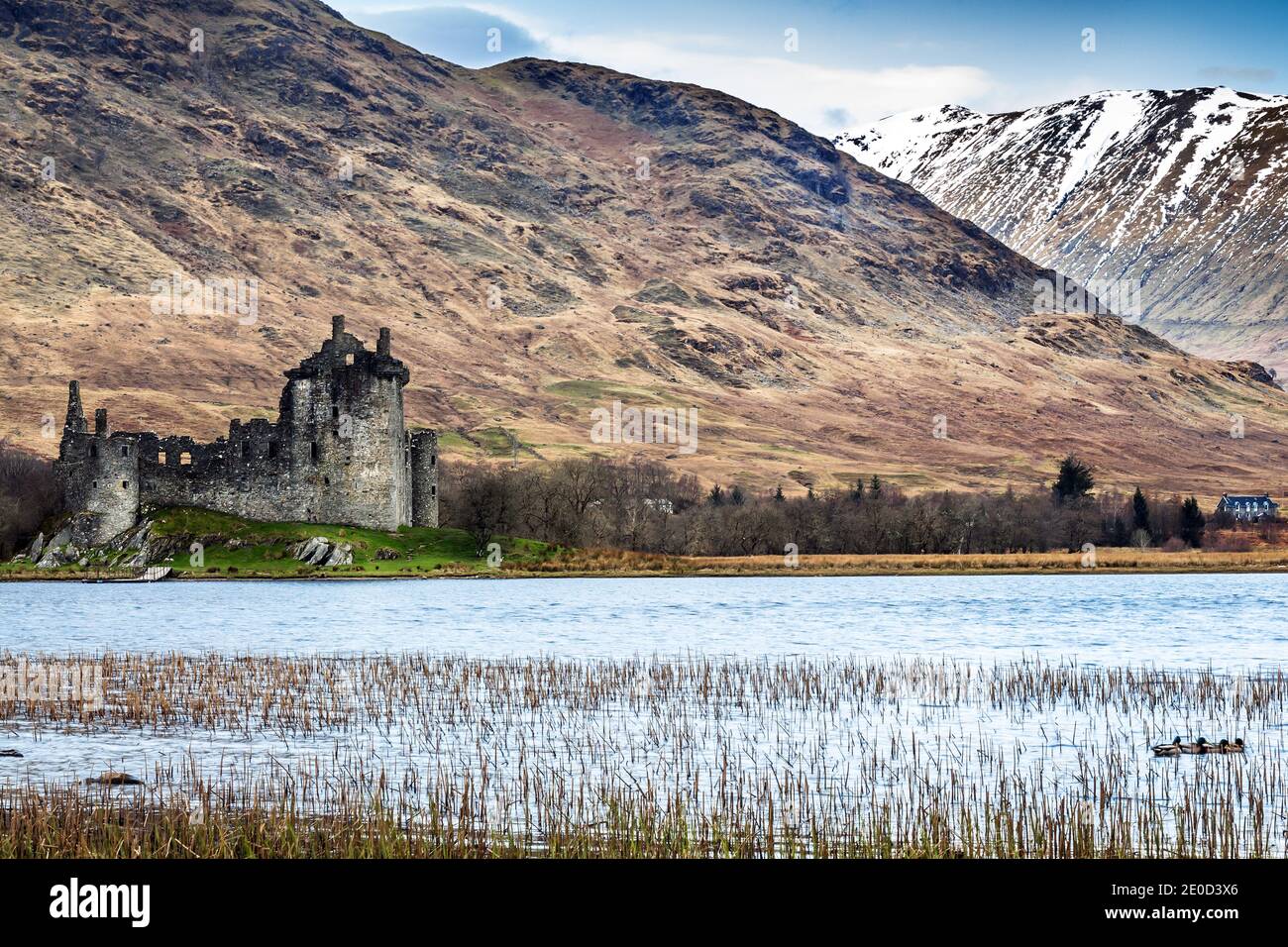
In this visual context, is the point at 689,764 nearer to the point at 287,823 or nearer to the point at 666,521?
the point at 287,823

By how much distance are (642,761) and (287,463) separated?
73.3 m

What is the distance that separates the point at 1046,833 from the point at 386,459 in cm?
8051

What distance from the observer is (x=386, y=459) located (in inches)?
3834

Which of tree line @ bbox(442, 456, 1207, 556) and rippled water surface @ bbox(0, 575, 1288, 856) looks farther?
tree line @ bbox(442, 456, 1207, 556)

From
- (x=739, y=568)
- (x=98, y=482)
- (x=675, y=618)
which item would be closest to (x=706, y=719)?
(x=675, y=618)

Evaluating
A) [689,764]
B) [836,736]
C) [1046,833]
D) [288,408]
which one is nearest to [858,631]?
[836,736]

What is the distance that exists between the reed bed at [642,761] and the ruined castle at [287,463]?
2039 inches

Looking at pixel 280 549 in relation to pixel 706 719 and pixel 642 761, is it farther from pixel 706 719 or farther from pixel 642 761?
pixel 642 761

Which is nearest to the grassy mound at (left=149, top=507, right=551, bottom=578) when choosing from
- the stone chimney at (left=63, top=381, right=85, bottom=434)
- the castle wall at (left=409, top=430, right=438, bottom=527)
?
the castle wall at (left=409, top=430, right=438, bottom=527)

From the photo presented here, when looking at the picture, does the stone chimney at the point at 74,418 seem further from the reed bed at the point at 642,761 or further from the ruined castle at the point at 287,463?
the reed bed at the point at 642,761

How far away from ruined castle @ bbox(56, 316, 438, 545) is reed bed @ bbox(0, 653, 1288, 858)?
51795 millimetres

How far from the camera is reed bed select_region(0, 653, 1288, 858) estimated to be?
19656 mm

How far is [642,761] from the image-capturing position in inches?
1101

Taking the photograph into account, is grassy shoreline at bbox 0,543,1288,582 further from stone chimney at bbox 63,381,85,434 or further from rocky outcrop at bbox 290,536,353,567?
stone chimney at bbox 63,381,85,434
